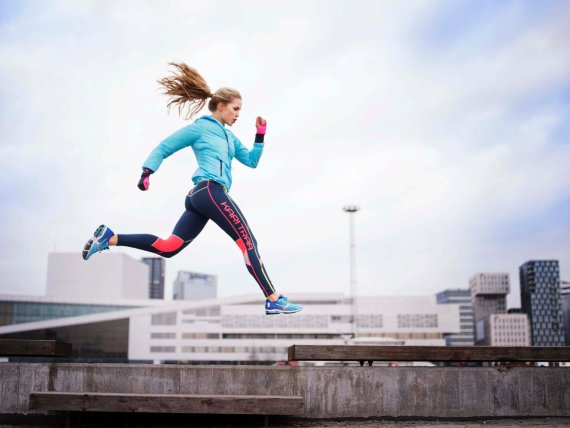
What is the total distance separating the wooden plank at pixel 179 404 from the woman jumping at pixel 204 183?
0.88 metres

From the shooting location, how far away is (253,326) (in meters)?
101

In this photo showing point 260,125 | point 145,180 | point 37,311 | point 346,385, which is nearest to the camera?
point 145,180

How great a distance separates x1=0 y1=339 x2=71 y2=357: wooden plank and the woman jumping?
48.0 inches

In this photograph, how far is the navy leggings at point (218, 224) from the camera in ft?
19.4

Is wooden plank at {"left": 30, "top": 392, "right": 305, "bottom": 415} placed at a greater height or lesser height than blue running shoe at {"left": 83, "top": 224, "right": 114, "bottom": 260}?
lesser

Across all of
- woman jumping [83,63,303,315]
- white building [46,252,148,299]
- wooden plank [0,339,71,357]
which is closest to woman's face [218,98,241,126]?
woman jumping [83,63,303,315]

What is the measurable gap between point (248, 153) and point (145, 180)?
125 cm

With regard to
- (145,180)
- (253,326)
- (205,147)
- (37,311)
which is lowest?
(253,326)

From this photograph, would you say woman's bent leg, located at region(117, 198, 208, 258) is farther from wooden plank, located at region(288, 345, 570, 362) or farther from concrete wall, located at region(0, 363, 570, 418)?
wooden plank, located at region(288, 345, 570, 362)

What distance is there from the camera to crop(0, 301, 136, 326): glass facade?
100 metres

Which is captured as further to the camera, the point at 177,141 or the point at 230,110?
the point at 230,110

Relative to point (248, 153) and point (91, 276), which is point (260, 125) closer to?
point (248, 153)

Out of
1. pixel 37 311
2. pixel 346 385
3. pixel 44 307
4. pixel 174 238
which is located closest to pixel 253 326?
pixel 44 307

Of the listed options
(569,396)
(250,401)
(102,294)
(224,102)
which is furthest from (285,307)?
(102,294)
